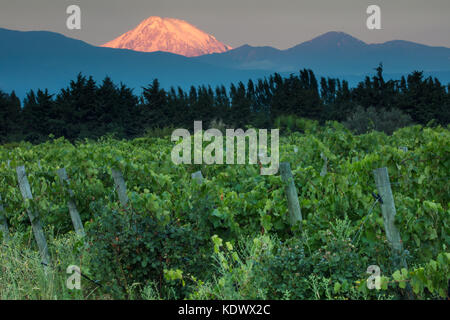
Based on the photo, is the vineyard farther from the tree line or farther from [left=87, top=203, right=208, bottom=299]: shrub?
the tree line

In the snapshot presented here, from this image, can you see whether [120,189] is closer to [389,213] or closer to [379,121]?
[389,213]

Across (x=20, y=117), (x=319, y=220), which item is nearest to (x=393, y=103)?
(x=20, y=117)

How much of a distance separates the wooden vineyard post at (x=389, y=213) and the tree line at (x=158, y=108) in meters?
33.2

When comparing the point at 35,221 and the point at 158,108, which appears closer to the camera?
the point at 35,221

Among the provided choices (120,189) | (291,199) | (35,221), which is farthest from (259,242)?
(35,221)

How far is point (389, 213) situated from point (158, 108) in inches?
1527

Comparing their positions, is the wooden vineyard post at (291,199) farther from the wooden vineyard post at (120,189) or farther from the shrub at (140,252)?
the wooden vineyard post at (120,189)

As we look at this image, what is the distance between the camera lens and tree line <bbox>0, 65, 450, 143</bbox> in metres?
35.8

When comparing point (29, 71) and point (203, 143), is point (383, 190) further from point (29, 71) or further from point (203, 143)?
point (29, 71)

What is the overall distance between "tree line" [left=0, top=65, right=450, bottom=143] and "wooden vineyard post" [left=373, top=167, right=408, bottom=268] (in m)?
33.2

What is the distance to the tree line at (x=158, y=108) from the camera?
35844 millimetres

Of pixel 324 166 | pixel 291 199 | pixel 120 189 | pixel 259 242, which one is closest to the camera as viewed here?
pixel 259 242

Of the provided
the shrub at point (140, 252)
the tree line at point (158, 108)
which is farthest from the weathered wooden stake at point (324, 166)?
the tree line at point (158, 108)

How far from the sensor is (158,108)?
133ft
